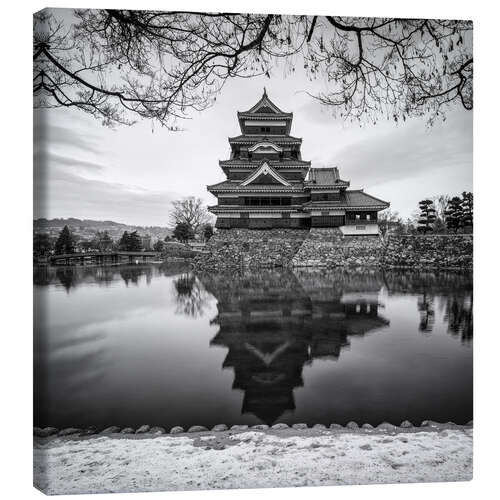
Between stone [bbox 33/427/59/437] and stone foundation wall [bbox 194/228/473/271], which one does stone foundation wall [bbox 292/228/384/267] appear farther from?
stone [bbox 33/427/59/437]

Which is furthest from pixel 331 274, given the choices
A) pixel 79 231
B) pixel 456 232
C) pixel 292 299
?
pixel 79 231

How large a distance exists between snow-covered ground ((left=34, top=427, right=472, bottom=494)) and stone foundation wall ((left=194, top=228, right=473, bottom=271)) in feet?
12.7

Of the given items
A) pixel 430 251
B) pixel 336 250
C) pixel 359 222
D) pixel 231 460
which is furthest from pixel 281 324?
pixel 359 222

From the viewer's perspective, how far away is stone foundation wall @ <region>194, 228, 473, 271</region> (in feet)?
20.4

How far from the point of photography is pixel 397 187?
3.75 m

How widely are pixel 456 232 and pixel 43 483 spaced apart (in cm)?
479

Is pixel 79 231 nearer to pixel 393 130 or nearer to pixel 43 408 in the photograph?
pixel 43 408

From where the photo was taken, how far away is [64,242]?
3.03 metres

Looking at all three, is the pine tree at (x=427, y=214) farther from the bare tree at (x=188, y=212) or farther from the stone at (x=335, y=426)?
the bare tree at (x=188, y=212)

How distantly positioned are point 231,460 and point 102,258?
3.69 metres

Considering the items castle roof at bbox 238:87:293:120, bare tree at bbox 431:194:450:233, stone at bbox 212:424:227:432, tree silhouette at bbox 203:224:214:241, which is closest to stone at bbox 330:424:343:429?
stone at bbox 212:424:227:432

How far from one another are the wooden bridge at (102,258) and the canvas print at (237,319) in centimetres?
4

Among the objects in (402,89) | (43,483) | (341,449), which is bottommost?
(43,483)

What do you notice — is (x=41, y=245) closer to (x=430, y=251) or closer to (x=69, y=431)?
(x=69, y=431)
